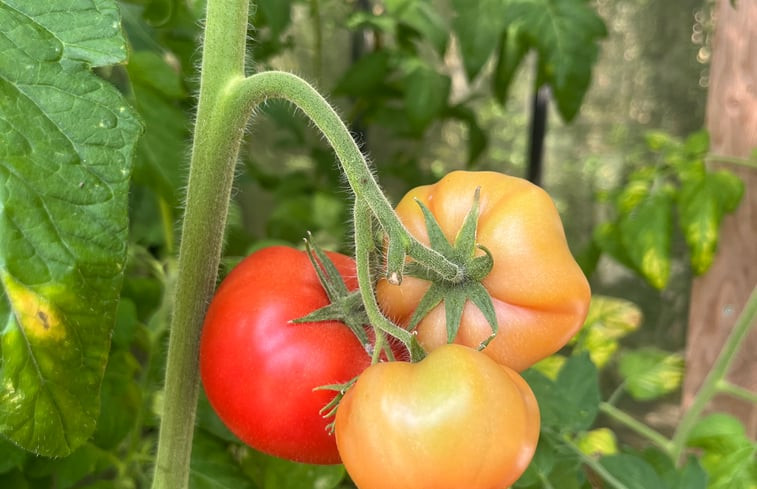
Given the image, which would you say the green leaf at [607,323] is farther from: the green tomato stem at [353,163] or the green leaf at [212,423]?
the green tomato stem at [353,163]

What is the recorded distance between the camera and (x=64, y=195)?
36cm

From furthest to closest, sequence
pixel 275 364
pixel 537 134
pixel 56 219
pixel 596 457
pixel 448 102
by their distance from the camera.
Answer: pixel 537 134 < pixel 448 102 < pixel 596 457 < pixel 275 364 < pixel 56 219

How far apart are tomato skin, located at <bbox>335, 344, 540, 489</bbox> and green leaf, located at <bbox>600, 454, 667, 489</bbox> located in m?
0.30

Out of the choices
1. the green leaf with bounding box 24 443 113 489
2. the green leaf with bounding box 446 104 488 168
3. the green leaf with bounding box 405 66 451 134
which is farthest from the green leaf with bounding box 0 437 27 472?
the green leaf with bounding box 446 104 488 168

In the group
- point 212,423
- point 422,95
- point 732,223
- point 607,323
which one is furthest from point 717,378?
point 212,423

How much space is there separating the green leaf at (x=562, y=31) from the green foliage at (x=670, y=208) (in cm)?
24

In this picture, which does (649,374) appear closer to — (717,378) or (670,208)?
(717,378)

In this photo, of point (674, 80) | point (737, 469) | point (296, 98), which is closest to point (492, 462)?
point (296, 98)

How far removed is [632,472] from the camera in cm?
64

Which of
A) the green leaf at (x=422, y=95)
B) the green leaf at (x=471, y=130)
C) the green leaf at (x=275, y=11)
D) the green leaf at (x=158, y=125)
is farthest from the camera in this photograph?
the green leaf at (x=471, y=130)

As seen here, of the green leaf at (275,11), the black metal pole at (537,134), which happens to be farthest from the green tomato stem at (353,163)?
the black metal pole at (537,134)

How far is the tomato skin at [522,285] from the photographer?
17.1 inches

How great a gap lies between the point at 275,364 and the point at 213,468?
231mm

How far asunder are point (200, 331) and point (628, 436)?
1.78 metres
